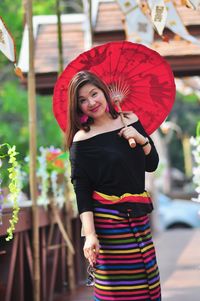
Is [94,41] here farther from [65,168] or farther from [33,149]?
[33,149]

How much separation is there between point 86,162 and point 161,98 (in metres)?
0.84

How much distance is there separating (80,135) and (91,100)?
20cm

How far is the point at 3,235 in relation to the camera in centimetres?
583

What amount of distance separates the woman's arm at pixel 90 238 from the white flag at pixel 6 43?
1.93 metres

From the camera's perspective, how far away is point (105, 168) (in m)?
4.15

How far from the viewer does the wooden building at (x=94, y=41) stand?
29.3 feet

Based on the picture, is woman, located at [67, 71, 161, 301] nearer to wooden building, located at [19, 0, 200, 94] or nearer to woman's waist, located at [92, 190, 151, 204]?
woman's waist, located at [92, 190, 151, 204]

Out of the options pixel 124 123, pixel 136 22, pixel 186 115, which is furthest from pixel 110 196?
pixel 186 115

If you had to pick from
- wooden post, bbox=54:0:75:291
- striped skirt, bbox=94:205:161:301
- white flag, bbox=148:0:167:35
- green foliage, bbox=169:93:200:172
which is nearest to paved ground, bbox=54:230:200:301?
wooden post, bbox=54:0:75:291

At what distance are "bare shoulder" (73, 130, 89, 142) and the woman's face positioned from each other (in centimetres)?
10

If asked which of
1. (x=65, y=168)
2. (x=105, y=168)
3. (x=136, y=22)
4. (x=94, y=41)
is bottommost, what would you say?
(x=105, y=168)

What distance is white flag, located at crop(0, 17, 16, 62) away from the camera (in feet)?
18.3

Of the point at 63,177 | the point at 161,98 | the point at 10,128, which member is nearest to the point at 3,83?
the point at 10,128

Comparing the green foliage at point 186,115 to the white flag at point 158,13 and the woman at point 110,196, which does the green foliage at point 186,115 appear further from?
the woman at point 110,196
